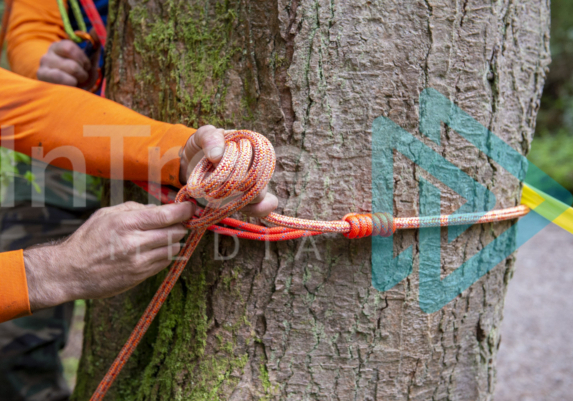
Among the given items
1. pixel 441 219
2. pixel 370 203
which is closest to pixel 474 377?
pixel 441 219

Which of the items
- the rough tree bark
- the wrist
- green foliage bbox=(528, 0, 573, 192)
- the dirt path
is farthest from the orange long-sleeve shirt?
green foliage bbox=(528, 0, 573, 192)

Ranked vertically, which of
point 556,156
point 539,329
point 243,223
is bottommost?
point 539,329

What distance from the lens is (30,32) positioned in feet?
5.01

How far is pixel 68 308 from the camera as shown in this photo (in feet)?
5.98

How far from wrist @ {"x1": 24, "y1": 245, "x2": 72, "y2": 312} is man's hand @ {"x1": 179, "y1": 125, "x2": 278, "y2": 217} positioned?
354mm

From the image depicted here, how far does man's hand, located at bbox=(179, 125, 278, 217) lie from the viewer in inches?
34.0

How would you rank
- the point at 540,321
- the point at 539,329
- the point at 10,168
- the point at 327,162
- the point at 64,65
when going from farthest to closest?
the point at 540,321 < the point at 539,329 < the point at 10,168 < the point at 64,65 < the point at 327,162

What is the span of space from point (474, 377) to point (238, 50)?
114 centimetres

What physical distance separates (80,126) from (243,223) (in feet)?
1.64

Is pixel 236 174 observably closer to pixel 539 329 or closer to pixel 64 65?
pixel 64 65

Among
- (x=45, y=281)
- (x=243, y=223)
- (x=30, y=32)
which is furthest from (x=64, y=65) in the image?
(x=243, y=223)

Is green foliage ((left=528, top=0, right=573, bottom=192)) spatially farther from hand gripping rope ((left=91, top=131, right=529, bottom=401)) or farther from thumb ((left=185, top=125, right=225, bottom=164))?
thumb ((left=185, top=125, right=225, bottom=164))

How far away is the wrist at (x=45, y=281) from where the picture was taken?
93 cm

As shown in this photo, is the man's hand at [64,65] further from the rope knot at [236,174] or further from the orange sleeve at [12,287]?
the rope knot at [236,174]
